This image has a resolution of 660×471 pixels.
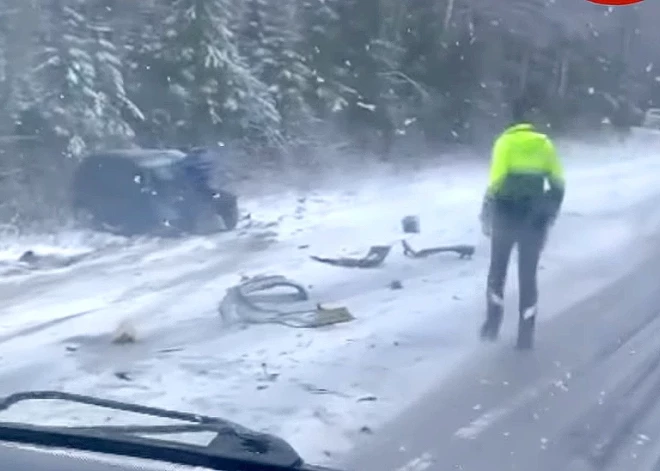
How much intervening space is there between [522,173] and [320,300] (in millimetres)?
522

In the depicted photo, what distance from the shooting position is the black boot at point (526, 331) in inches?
94.5

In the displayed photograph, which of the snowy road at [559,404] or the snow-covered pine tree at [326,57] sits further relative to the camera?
the snow-covered pine tree at [326,57]

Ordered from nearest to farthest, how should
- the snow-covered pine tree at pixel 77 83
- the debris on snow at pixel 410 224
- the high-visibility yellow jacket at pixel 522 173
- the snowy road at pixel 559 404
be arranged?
the snowy road at pixel 559 404 → the high-visibility yellow jacket at pixel 522 173 → the debris on snow at pixel 410 224 → the snow-covered pine tree at pixel 77 83

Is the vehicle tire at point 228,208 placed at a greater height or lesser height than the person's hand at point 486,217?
lesser

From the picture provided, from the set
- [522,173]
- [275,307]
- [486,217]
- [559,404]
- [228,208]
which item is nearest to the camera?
[559,404]

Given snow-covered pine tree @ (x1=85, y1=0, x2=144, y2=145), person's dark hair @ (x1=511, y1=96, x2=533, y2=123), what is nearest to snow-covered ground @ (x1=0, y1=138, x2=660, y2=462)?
person's dark hair @ (x1=511, y1=96, x2=533, y2=123)

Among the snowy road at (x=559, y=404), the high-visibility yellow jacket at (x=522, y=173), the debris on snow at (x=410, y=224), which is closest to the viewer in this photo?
the snowy road at (x=559, y=404)

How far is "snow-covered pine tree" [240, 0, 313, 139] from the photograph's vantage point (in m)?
2.66

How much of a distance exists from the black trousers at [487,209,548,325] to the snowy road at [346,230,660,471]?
83 millimetres

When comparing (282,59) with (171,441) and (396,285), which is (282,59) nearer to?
(396,285)

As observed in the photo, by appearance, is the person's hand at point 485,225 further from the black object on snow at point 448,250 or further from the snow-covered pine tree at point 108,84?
the snow-covered pine tree at point 108,84

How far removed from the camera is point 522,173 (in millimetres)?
2418

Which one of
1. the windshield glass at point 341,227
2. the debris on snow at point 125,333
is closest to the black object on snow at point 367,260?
the windshield glass at point 341,227

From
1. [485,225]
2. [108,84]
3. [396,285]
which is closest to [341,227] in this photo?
[396,285]
